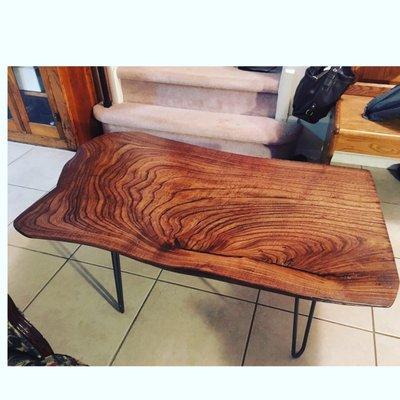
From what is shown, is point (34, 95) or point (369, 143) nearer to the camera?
point (369, 143)

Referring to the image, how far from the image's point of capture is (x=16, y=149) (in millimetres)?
2393

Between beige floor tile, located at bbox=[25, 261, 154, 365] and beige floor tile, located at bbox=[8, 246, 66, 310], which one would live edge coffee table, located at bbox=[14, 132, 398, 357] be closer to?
beige floor tile, located at bbox=[25, 261, 154, 365]

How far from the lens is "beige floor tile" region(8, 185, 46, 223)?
186cm

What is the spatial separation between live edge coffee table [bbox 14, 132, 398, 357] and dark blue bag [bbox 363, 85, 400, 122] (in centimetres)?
43

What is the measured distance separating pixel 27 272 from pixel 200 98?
4.64ft

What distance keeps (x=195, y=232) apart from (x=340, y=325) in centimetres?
81

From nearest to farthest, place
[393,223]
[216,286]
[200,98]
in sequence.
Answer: [216,286], [393,223], [200,98]

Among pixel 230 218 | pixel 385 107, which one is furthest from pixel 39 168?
pixel 385 107

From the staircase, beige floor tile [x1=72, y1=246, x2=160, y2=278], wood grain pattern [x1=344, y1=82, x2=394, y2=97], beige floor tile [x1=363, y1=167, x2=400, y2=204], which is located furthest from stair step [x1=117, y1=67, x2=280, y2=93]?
beige floor tile [x1=72, y1=246, x2=160, y2=278]

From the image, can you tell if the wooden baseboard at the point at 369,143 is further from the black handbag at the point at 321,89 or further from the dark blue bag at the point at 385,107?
the black handbag at the point at 321,89

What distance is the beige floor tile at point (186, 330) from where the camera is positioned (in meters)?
1.20

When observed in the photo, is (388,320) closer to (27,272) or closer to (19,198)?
(27,272)

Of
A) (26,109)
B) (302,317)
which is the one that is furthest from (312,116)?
(26,109)

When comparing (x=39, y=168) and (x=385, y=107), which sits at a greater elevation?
(x=385, y=107)
